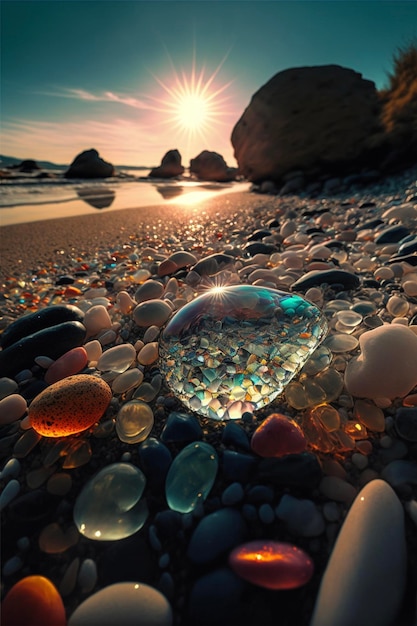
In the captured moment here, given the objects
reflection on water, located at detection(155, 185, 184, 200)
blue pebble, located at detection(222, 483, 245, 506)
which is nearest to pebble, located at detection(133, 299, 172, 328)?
blue pebble, located at detection(222, 483, 245, 506)

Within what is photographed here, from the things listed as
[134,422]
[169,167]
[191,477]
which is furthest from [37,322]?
[169,167]

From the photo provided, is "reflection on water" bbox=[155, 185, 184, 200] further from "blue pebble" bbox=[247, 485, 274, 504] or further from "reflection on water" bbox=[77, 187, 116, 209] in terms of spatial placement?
"blue pebble" bbox=[247, 485, 274, 504]

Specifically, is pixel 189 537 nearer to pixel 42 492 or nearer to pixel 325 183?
pixel 42 492

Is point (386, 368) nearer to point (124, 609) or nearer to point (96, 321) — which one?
point (124, 609)

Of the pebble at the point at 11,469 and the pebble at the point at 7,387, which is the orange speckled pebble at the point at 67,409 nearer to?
the pebble at the point at 11,469

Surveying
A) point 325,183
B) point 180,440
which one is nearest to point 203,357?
point 180,440

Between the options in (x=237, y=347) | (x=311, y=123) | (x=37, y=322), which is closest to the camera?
(x=237, y=347)

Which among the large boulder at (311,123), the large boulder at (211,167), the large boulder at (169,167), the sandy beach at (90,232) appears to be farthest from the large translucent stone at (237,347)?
the large boulder at (169,167)
